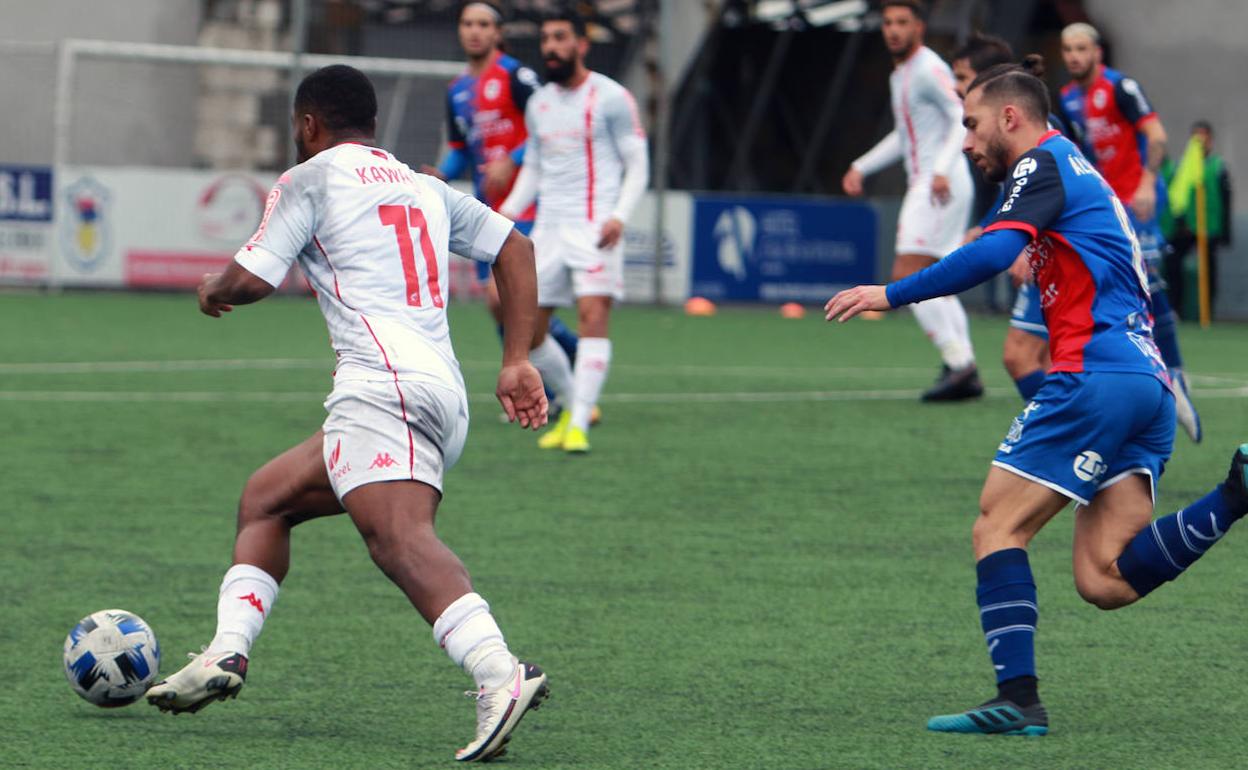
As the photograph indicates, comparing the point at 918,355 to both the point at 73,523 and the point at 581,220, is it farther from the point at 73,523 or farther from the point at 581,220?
the point at 73,523

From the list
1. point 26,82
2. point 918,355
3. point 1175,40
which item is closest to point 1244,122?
point 1175,40

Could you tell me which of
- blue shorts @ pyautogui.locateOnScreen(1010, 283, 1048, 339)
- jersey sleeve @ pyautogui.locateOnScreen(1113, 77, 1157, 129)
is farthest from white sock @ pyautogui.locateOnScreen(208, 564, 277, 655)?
jersey sleeve @ pyautogui.locateOnScreen(1113, 77, 1157, 129)

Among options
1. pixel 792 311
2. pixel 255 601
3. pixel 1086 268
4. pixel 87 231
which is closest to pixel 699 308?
pixel 792 311

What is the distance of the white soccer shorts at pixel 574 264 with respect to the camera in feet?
34.5

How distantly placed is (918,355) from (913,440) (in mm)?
6333

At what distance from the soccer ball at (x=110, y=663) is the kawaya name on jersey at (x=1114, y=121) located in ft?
23.2

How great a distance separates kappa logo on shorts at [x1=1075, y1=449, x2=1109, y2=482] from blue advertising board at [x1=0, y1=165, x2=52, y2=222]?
60.9ft

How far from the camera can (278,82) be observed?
2430 cm

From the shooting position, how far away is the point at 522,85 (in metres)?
11.3

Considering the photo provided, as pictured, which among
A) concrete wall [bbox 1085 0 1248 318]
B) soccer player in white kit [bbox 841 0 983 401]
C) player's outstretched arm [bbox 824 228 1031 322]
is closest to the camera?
player's outstretched arm [bbox 824 228 1031 322]

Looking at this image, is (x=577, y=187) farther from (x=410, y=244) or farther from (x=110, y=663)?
(x=110, y=663)

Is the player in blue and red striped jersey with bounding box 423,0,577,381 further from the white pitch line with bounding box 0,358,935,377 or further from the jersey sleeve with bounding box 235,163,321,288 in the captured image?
the jersey sleeve with bounding box 235,163,321,288

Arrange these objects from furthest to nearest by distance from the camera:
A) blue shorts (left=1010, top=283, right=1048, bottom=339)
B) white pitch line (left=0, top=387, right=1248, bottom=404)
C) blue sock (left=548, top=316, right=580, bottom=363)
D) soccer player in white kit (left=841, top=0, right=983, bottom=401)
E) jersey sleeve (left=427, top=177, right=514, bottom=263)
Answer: white pitch line (left=0, top=387, right=1248, bottom=404) < soccer player in white kit (left=841, top=0, right=983, bottom=401) < blue sock (left=548, top=316, right=580, bottom=363) < blue shorts (left=1010, top=283, right=1048, bottom=339) < jersey sleeve (left=427, top=177, right=514, bottom=263)

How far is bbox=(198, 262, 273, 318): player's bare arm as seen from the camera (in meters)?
4.60
